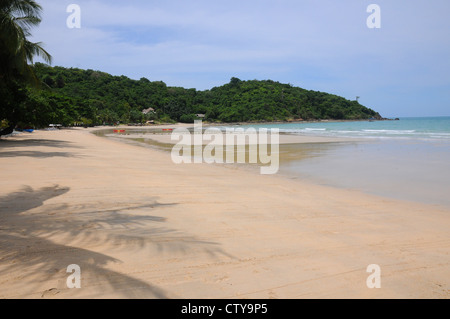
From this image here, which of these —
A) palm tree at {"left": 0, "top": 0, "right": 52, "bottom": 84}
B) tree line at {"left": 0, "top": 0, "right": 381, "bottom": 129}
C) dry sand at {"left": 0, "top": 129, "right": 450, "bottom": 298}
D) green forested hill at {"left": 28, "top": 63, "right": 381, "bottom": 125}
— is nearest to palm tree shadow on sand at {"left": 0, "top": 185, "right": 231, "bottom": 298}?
dry sand at {"left": 0, "top": 129, "right": 450, "bottom": 298}

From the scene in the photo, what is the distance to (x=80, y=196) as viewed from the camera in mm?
6551

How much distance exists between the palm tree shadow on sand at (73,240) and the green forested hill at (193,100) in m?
74.8

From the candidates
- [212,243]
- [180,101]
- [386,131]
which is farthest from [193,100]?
[212,243]

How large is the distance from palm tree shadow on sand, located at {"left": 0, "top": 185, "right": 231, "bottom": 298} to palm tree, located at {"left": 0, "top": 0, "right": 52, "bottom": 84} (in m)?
11.1

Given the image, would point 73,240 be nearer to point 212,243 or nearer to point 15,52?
point 212,243

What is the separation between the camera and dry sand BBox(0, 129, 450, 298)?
3082mm

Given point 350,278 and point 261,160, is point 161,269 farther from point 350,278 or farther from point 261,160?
point 261,160

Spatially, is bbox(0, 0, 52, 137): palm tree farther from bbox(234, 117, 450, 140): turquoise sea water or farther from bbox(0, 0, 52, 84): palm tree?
bbox(234, 117, 450, 140): turquoise sea water

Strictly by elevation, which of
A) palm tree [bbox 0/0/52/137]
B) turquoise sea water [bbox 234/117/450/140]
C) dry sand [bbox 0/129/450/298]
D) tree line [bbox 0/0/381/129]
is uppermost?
tree line [bbox 0/0/381/129]

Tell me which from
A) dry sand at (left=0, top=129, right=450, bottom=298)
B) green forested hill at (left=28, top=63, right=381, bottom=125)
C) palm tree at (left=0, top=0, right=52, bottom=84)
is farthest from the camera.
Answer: green forested hill at (left=28, top=63, right=381, bottom=125)

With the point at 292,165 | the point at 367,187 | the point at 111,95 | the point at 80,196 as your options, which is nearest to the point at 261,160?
the point at 292,165

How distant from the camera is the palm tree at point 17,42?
46.3 feet

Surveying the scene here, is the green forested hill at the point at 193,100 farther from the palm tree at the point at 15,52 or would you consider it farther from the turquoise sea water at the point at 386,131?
the palm tree at the point at 15,52
